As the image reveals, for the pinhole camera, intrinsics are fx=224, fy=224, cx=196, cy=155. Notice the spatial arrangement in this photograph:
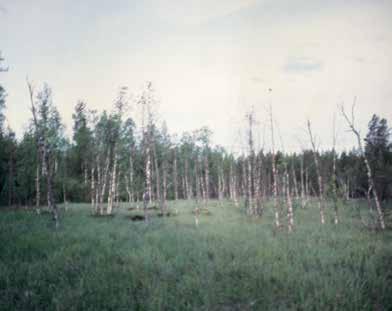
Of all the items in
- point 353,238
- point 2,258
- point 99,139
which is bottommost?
point 353,238

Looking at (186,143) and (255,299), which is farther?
(186,143)

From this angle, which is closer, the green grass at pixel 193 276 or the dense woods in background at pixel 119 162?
the green grass at pixel 193 276

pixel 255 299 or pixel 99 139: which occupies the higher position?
pixel 99 139

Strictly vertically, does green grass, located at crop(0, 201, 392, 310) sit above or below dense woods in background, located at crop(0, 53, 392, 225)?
below

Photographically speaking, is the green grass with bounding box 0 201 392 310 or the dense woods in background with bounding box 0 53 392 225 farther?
the dense woods in background with bounding box 0 53 392 225

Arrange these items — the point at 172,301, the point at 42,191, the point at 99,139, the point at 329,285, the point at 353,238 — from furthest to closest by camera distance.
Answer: the point at 42,191
the point at 99,139
the point at 353,238
the point at 329,285
the point at 172,301

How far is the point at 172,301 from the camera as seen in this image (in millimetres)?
5305

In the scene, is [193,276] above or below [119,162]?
below

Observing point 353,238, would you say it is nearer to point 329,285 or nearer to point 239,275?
point 329,285

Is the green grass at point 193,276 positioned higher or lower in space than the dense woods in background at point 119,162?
lower

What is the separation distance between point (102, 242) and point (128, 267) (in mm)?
4081

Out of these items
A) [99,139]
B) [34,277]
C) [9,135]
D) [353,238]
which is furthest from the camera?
[9,135]

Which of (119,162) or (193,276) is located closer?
(193,276)

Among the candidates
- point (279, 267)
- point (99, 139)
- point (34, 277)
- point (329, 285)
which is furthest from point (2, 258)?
point (99, 139)
